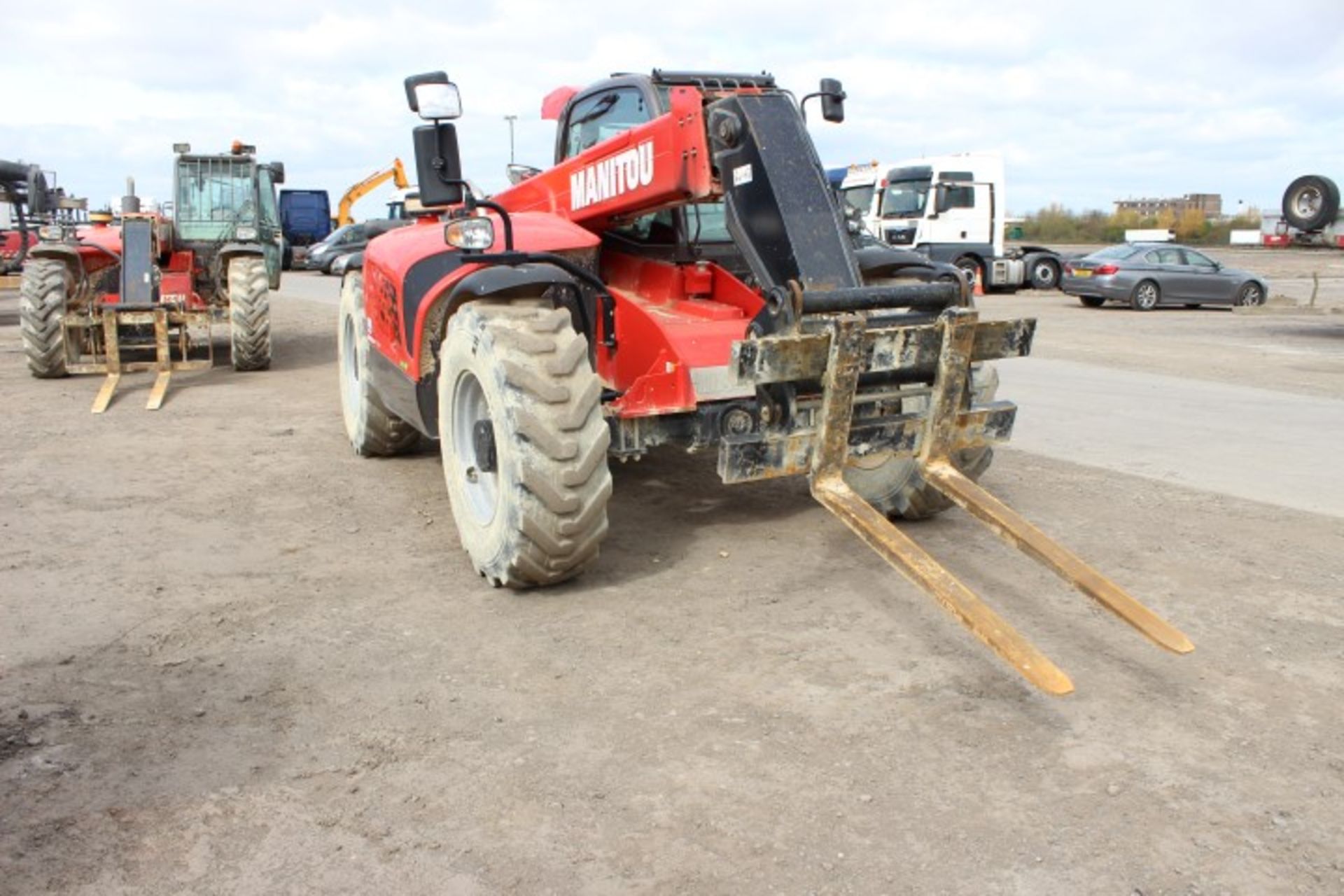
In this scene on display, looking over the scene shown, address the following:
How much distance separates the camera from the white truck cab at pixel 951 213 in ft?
82.0

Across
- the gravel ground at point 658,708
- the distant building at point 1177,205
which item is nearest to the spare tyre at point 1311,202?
the gravel ground at point 658,708

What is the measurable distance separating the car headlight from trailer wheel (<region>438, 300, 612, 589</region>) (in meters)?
0.27

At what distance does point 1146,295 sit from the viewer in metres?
23.6

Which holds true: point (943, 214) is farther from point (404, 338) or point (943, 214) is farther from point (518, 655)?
point (518, 655)

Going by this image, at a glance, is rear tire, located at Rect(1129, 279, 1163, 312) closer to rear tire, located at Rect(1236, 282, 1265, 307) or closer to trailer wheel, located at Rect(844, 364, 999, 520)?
rear tire, located at Rect(1236, 282, 1265, 307)

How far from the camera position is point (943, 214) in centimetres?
2505


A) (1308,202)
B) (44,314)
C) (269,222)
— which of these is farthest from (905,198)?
(44,314)

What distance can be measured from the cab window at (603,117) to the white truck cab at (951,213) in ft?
61.0

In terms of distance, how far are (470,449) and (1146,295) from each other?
21.3 meters

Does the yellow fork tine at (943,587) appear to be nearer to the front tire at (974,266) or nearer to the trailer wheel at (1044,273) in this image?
the front tire at (974,266)

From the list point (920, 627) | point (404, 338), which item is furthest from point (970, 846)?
point (404, 338)

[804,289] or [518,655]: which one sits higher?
[804,289]

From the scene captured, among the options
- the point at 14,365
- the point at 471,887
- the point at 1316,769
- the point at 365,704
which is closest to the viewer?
the point at 471,887

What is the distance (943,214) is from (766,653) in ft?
72.8
